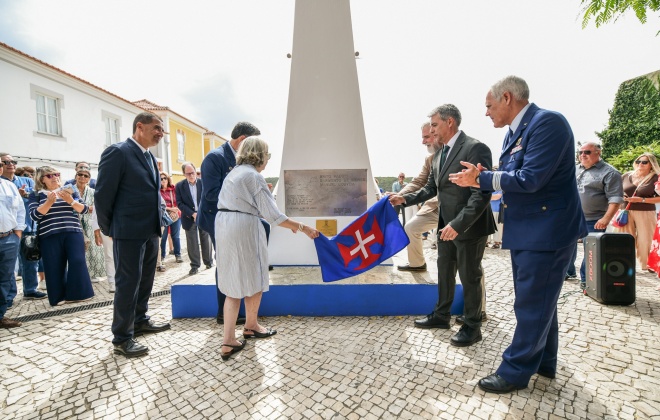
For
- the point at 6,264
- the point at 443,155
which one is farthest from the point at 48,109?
the point at 443,155

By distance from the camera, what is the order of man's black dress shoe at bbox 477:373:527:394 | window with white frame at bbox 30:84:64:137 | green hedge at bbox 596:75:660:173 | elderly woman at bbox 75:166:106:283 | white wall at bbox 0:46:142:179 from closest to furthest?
man's black dress shoe at bbox 477:373:527:394
elderly woman at bbox 75:166:106:283
white wall at bbox 0:46:142:179
window with white frame at bbox 30:84:64:137
green hedge at bbox 596:75:660:173

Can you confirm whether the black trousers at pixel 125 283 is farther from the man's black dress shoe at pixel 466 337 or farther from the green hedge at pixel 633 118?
the green hedge at pixel 633 118

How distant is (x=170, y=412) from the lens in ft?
6.83

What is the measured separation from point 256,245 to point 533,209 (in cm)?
217

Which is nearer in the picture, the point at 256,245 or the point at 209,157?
the point at 256,245

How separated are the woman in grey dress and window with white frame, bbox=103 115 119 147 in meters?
17.1

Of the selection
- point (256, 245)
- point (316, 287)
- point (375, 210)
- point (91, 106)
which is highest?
point (91, 106)

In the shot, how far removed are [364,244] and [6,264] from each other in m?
4.26

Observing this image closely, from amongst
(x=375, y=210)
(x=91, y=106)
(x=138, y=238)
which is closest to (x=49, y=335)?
(x=138, y=238)

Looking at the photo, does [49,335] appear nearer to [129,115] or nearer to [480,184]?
[480,184]

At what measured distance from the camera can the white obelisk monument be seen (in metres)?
4.74

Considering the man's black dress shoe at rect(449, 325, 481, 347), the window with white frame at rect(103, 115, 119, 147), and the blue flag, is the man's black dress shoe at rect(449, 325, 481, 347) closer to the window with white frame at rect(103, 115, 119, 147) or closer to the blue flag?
the blue flag

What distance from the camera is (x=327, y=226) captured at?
482 cm

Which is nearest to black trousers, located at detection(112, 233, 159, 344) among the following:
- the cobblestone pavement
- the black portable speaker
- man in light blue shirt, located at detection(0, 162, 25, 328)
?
the cobblestone pavement
